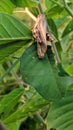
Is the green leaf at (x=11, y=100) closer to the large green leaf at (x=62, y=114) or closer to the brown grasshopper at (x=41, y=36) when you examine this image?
the large green leaf at (x=62, y=114)

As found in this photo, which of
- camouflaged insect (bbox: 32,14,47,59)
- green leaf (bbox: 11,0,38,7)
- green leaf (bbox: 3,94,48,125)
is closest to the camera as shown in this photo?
camouflaged insect (bbox: 32,14,47,59)

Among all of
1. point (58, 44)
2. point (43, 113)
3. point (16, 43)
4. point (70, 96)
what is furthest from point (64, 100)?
point (43, 113)

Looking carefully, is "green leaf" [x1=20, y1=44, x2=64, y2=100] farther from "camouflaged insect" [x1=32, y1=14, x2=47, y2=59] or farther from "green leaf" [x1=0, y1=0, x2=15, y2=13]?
"green leaf" [x1=0, y1=0, x2=15, y2=13]

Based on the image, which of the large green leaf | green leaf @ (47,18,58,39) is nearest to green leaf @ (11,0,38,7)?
green leaf @ (47,18,58,39)

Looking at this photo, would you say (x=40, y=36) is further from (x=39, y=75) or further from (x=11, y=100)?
(x=11, y=100)

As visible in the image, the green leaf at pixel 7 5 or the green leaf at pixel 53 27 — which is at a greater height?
the green leaf at pixel 7 5

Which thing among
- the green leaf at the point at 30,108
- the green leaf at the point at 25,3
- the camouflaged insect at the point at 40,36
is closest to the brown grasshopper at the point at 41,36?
the camouflaged insect at the point at 40,36

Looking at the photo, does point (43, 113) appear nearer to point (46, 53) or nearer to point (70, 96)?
point (70, 96)
